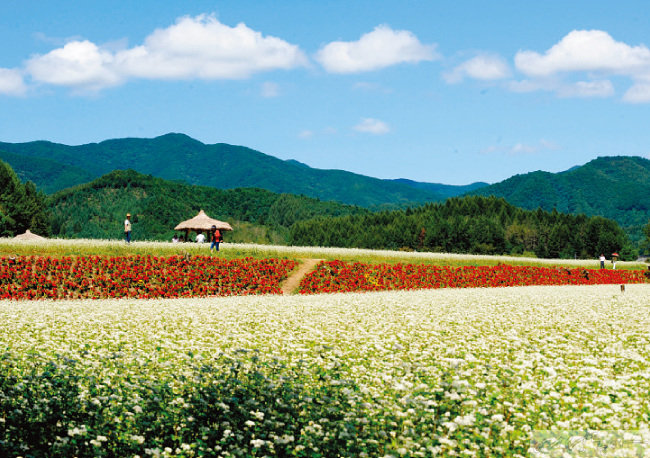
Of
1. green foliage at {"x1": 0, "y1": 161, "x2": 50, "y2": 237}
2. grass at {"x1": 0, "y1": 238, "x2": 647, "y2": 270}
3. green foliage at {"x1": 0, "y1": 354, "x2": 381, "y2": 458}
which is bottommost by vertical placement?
green foliage at {"x1": 0, "y1": 354, "x2": 381, "y2": 458}

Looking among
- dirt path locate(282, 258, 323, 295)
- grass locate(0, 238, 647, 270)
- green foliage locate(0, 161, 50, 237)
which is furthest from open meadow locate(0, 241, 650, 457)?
green foliage locate(0, 161, 50, 237)

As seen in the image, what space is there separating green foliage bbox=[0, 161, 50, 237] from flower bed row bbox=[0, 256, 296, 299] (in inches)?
2439

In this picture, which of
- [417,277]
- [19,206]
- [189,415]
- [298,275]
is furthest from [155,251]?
[19,206]

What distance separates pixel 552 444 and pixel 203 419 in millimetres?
4463

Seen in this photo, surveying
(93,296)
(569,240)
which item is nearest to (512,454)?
(93,296)

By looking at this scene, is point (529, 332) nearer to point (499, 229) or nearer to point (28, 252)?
point (28, 252)

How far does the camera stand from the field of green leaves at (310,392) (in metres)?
7.42

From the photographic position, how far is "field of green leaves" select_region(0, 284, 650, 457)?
7422mm

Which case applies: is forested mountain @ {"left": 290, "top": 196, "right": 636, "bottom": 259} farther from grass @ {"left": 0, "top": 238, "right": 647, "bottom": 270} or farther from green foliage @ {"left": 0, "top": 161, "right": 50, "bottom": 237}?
grass @ {"left": 0, "top": 238, "right": 647, "bottom": 270}

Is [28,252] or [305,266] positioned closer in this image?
[28,252]

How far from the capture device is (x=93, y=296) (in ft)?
90.8

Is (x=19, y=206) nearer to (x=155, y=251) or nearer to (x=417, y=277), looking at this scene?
(x=155, y=251)

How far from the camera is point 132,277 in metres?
28.9

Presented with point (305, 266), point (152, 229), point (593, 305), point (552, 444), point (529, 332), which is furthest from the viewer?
point (152, 229)
